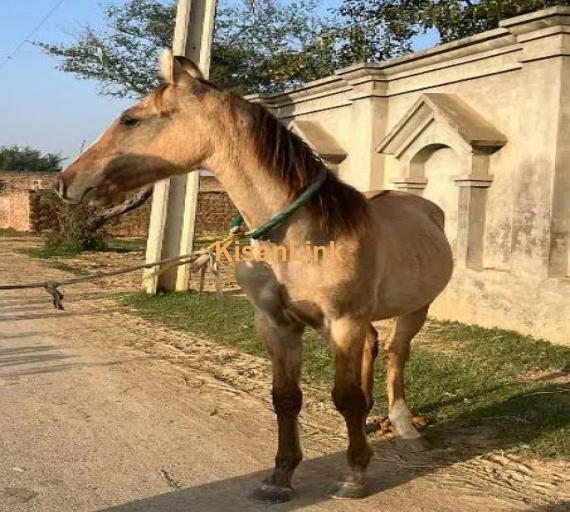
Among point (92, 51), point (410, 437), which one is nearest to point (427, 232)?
point (410, 437)

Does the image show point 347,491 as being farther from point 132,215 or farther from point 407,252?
point 132,215

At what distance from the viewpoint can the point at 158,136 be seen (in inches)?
123

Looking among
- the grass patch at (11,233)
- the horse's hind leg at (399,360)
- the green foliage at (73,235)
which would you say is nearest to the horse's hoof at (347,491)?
the horse's hind leg at (399,360)

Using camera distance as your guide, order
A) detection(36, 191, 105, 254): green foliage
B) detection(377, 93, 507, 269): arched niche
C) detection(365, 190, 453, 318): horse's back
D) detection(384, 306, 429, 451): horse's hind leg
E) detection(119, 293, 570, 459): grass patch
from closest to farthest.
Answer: detection(365, 190, 453, 318): horse's back, detection(384, 306, 429, 451): horse's hind leg, detection(119, 293, 570, 459): grass patch, detection(377, 93, 507, 269): arched niche, detection(36, 191, 105, 254): green foliage

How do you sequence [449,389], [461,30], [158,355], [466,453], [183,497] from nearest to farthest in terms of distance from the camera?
1. [183,497]
2. [466,453]
3. [449,389]
4. [158,355]
5. [461,30]

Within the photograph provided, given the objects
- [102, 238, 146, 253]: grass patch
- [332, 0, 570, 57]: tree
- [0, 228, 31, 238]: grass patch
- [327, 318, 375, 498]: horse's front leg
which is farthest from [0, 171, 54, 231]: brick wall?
[327, 318, 375, 498]: horse's front leg

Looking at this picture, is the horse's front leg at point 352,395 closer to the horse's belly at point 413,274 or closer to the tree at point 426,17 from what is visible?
the horse's belly at point 413,274

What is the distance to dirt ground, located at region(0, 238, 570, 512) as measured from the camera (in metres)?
3.46

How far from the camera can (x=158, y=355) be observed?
22.8 feet

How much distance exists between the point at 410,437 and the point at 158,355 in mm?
3321

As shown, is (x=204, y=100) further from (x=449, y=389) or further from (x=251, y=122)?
(x=449, y=389)

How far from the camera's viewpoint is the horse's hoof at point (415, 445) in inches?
167

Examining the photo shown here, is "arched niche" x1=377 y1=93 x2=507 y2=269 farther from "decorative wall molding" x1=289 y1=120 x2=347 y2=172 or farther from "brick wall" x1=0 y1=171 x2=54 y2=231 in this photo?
"brick wall" x1=0 y1=171 x2=54 y2=231

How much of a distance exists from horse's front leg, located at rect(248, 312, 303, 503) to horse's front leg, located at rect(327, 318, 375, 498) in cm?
24
